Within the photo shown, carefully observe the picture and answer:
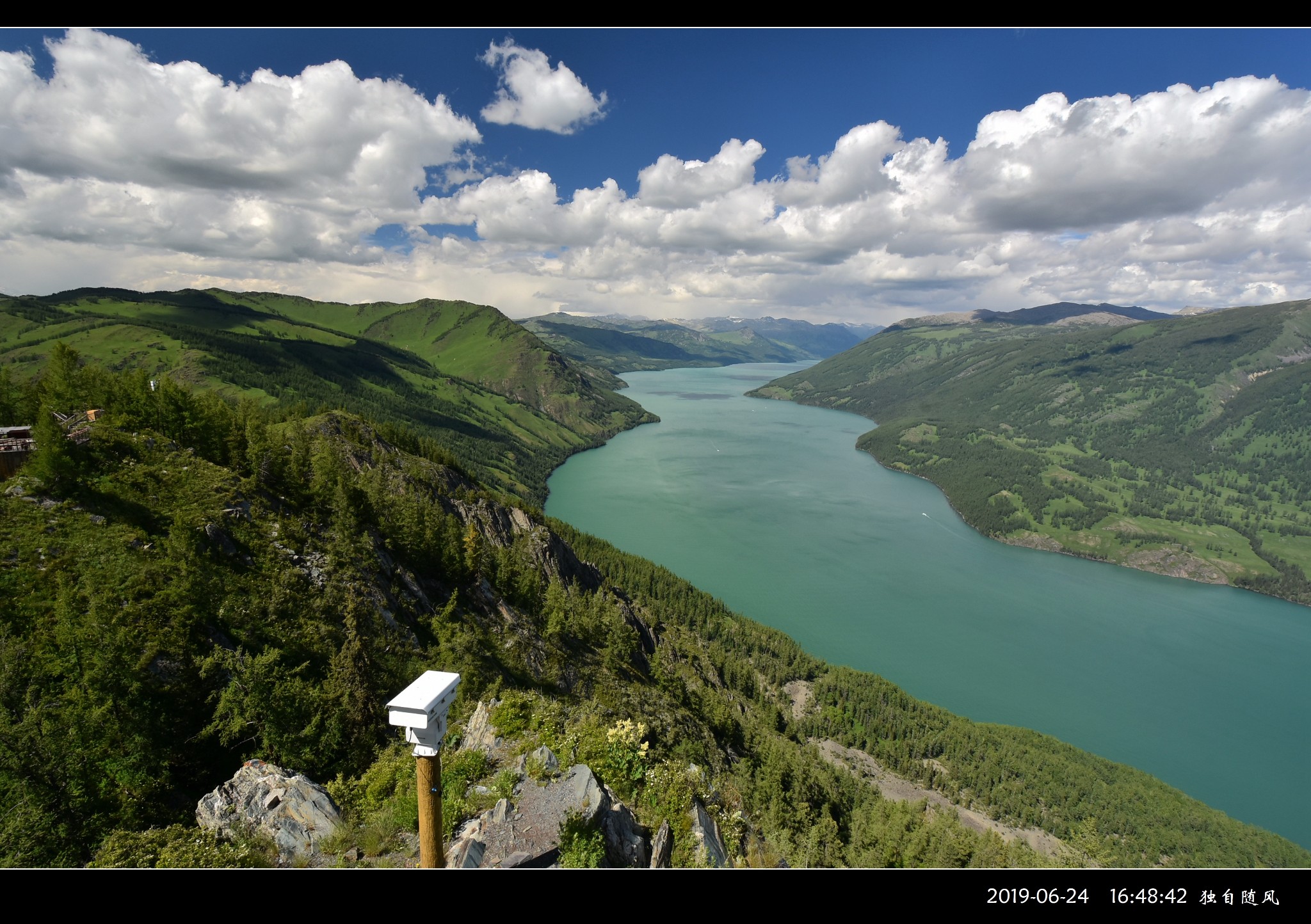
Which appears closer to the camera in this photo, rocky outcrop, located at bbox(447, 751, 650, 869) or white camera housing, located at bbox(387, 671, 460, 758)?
white camera housing, located at bbox(387, 671, 460, 758)

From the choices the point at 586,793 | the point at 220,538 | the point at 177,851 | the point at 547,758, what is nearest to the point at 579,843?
the point at 586,793

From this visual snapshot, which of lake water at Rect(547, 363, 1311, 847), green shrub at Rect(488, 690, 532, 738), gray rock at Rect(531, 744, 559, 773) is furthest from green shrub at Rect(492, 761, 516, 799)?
lake water at Rect(547, 363, 1311, 847)

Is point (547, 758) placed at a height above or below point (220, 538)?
below

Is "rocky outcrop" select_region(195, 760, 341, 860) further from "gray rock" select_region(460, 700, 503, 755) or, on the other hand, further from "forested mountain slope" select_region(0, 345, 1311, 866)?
"gray rock" select_region(460, 700, 503, 755)

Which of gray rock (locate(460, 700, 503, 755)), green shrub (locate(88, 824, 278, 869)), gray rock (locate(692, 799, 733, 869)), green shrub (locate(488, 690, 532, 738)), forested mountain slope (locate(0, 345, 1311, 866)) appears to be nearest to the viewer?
green shrub (locate(88, 824, 278, 869))

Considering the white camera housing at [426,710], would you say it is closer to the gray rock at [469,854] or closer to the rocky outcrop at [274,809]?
the gray rock at [469,854]

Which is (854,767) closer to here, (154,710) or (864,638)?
(864,638)

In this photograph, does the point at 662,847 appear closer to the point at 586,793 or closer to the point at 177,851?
the point at 586,793
